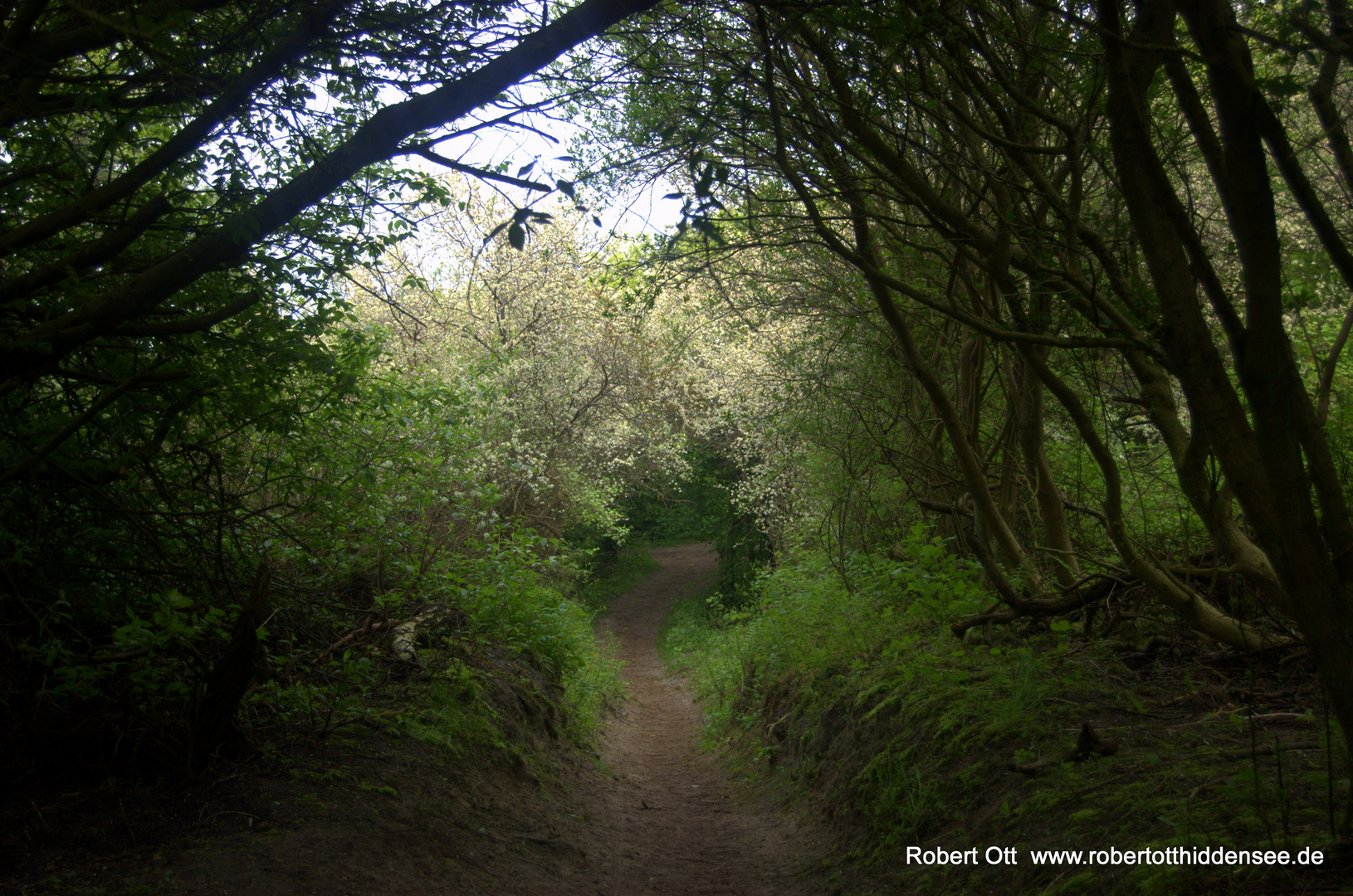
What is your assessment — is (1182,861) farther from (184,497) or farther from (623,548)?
(623,548)

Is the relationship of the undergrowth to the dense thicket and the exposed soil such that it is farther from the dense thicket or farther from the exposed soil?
the exposed soil

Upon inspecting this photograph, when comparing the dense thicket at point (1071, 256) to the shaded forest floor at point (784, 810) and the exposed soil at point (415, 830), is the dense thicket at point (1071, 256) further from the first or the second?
the exposed soil at point (415, 830)

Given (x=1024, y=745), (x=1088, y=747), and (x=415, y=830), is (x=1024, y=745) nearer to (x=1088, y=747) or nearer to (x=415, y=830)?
(x=1088, y=747)

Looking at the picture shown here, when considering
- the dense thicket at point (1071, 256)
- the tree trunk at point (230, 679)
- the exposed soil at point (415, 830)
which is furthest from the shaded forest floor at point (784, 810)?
the dense thicket at point (1071, 256)

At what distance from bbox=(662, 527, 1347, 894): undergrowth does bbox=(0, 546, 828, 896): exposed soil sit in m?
0.78

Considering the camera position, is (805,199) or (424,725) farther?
(424,725)

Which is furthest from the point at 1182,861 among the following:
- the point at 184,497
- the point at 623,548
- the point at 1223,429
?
the point at 623,548

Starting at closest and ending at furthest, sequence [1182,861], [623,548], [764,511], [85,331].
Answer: [1182,861]
[85,331]
[764,511]
[623,548]

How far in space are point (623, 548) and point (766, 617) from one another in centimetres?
Result: 1598

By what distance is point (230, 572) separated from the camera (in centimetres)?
486

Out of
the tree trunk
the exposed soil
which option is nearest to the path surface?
the exposed soil

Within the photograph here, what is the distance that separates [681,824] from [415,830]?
3156 mm

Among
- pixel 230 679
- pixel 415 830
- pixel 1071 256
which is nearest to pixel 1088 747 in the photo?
pixel 1071 256

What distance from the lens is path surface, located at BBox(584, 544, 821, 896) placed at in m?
5.50
